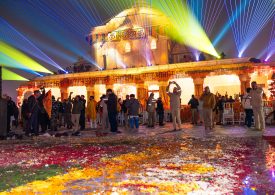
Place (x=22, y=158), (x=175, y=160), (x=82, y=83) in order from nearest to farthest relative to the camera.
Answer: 1. (x=175, y=160)
2. (x=22, y=158)
3. (x=82, y=83)

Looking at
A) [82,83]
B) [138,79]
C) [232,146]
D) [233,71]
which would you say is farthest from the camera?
[82,83]

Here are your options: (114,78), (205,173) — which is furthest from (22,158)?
(114,78)

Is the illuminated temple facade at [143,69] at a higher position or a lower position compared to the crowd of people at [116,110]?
higher

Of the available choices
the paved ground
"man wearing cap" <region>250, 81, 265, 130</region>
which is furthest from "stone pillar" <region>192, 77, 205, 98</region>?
the paved ground

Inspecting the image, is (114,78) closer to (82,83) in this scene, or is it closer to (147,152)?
(82,83)

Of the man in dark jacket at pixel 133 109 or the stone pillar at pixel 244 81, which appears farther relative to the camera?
the stone pillar at pixel 244 81

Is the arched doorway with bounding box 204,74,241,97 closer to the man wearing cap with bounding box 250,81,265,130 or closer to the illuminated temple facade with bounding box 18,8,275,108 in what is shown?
the illuminated temple facade with bounding box 18,8,275,108

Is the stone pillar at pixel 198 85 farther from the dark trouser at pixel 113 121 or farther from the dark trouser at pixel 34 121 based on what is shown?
the dark trouser at pixel 34 121

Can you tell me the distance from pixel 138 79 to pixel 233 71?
6385mm

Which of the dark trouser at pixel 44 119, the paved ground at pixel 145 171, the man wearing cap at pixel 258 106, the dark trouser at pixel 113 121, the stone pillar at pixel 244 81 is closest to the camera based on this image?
the paved ground at pixel 145 171

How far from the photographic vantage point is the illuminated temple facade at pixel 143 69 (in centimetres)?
1861

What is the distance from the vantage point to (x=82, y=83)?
→ 23000 mm

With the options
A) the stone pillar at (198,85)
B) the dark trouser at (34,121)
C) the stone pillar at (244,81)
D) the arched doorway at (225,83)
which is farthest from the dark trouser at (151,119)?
the arched doorway at (225,83)

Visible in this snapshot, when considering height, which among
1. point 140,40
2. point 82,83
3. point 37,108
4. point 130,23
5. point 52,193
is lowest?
point 52,193
